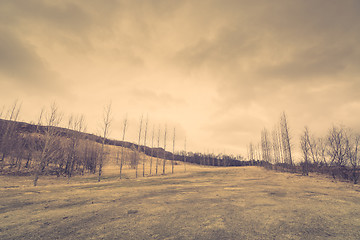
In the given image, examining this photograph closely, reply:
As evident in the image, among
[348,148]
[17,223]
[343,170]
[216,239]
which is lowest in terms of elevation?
[17,223]

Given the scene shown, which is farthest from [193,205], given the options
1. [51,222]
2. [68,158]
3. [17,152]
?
[17,152]

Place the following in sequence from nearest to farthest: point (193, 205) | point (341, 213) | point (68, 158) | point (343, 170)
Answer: point (341, 213)
point (193, 205)
point (343, 170)
point (68, 158)

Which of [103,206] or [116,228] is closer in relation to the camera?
[116,228]

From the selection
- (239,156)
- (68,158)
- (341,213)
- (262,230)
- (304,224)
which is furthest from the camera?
(239,156)

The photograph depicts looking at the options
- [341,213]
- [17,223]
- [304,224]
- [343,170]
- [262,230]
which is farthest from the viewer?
[343,170]

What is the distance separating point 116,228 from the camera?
18.2 feet

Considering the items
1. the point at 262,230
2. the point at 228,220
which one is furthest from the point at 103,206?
the point at 262,230

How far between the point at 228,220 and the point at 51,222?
6.94m

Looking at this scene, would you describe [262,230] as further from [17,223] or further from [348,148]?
[348,148]

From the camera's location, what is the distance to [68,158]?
33.5 m

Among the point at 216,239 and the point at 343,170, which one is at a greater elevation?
the point at 343,170

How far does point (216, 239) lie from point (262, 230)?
178 cm

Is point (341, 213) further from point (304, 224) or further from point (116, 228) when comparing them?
point (116, 228)

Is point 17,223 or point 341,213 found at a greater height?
point 341,213
